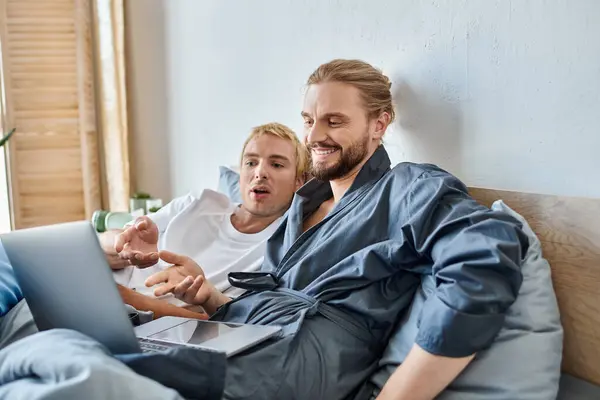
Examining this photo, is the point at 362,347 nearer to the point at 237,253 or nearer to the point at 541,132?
the point at 541,132

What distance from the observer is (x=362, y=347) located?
1.18 m

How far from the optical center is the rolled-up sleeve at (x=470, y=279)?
0.95 metres

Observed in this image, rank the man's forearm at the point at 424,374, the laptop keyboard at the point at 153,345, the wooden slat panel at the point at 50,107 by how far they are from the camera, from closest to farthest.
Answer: the man's forearm at the point at 424,374
the laptop keyboard at the point at 153,345
the wooden slat panel at the point at 50,107

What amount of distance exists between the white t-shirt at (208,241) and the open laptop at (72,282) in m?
0.74

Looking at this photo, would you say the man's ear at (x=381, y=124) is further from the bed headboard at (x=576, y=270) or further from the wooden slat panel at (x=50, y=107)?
the wooden slat panel at (x=50, y=107)

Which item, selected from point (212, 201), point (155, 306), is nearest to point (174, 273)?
point (155, 306)

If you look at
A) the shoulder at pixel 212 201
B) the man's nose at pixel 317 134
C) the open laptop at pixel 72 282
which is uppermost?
the man's nose at pixel 317 134

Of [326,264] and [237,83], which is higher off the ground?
[237,83]

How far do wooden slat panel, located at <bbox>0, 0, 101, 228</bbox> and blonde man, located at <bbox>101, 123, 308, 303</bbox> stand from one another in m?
1.25

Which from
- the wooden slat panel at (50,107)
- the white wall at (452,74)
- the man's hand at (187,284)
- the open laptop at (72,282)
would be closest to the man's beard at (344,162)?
the white wall at (452,74)

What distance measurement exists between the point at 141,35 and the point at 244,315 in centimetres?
197

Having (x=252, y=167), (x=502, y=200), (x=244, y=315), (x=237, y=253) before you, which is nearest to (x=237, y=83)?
(x=252, y=167)

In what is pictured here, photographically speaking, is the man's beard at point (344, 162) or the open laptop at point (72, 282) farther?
the man's beard at point (344, 162)

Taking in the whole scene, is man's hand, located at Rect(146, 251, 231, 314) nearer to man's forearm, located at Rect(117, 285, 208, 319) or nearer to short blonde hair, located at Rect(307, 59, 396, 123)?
man's forearm, located at Rect(117, 285, 208, 319)
